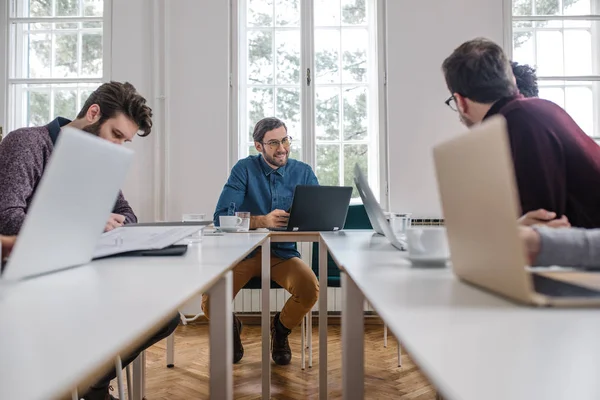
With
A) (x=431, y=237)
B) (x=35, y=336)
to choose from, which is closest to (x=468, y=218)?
(x=431, y=237)

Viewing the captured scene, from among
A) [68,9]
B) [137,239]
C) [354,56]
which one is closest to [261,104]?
[354,56]

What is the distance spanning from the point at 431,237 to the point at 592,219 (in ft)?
2.02

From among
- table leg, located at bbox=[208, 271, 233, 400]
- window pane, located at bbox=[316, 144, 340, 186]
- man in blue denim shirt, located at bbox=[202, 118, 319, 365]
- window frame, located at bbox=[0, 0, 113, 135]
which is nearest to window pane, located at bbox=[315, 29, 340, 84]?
window pane, located at bbox=[316, 144, 340, 186]

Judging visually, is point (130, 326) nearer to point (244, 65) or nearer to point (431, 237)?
point (431, 237)

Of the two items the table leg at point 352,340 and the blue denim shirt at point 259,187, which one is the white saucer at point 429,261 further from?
the blue denim shirt at point 259,187

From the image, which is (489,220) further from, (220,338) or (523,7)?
(523,7)

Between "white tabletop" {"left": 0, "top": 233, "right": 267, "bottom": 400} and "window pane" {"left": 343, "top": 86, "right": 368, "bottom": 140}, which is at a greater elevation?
"window pane" {"left": 343, "top": 86, "right": 368, "bottom": 140}

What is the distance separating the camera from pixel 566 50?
358 centimetres

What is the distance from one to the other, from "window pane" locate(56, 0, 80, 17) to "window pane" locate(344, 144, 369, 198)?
2.26 m


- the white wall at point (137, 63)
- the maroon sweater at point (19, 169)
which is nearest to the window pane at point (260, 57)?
the white wall at point (137, 63)

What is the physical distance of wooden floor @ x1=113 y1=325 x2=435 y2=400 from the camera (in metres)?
2.10

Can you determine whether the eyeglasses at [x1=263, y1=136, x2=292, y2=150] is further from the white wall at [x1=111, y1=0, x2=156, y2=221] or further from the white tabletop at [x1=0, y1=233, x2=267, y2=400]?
the white tabletop at [x1=0, y1=233, x2=267, y2=400]

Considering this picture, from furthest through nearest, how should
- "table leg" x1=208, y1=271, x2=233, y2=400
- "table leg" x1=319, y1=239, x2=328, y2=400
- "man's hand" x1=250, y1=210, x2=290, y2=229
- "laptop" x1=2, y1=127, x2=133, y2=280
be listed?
"man's hand" x1=250, y1=210, x2=290, y2=229, "table leg" x1=319, y1=239, x2=328, y2=400, "table leg" x1=208, y1=271, x2=233, y2=400, "laptop" x1=2, y1=127, x2=133, y2=280

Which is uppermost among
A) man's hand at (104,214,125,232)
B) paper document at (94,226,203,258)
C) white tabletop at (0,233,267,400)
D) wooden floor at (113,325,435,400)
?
man's hand at (104,214,125,232)
